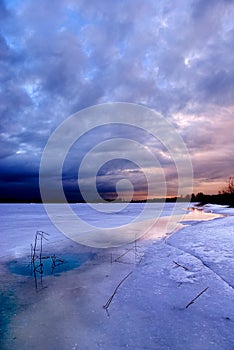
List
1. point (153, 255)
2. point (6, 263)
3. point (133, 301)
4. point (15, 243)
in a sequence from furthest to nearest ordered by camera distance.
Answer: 1. point (15, 243)
2. point (153, 255)
3. point (6, 263)
4. point (133, 301)

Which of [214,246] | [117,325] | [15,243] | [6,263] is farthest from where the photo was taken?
[15,243]

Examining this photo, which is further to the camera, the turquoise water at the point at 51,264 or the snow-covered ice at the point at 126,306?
the turquoise water at the point at 51,264

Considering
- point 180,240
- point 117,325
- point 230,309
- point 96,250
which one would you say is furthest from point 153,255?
point 117,325

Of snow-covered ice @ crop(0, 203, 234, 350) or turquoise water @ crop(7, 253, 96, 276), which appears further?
turquoise water @ crop(7, 253, 96, 276)

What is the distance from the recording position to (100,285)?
5039 millimetres

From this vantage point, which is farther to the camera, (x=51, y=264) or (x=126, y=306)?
(x=51, y=264)

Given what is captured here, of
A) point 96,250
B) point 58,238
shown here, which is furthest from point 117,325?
point 58,238

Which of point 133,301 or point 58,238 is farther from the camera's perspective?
point 58,238

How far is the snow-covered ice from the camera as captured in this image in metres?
3.03

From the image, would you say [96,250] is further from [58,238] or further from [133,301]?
[133,301]

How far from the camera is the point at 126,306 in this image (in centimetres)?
402

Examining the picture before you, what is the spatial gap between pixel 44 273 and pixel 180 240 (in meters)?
5.90

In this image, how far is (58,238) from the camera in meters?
10.9

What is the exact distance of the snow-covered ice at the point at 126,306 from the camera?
119 inches
